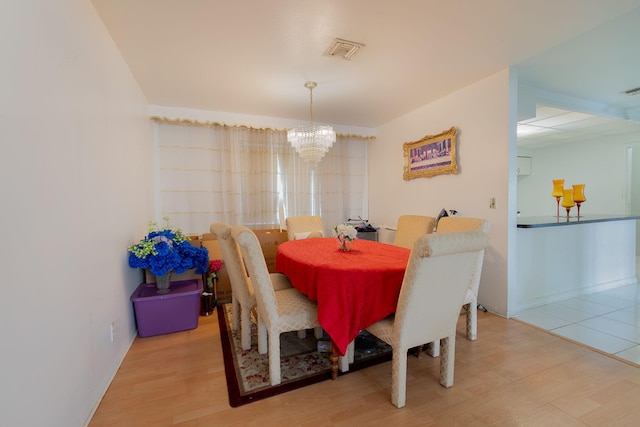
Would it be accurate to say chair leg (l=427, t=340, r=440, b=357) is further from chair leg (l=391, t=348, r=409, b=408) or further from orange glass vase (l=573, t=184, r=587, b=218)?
orange glass vase (l=573, t=184, r=587, b=218)

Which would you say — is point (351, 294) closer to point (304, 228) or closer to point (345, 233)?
point (345, 233)

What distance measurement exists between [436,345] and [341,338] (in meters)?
1.01

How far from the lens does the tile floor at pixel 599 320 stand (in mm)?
2320

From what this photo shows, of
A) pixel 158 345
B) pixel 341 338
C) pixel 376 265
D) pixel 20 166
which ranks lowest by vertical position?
pixel 158 345

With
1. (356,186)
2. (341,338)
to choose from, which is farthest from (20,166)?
(356,186)

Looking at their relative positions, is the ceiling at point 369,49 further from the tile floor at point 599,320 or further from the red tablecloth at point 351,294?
the tile floor at point 599,320

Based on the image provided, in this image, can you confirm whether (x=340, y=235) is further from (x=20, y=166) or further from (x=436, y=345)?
(x=20, y=166)

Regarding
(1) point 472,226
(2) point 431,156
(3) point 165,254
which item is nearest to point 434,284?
(1) point 472,226

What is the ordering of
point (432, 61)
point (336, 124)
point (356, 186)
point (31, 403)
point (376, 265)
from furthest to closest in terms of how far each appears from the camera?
point (356, 186), point (336, 124), point (432, 61), point (376, 265), point (31, 403)

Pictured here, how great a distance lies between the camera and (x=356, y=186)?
503 centimetres

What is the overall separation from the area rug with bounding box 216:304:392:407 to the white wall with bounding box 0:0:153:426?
0.79 m

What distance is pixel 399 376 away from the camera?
1.63m

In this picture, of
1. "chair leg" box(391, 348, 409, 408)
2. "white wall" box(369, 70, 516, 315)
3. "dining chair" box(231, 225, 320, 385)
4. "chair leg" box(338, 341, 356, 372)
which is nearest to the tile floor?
"white wall" box(369, 70, 516, 315)

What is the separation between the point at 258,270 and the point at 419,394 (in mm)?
1270
